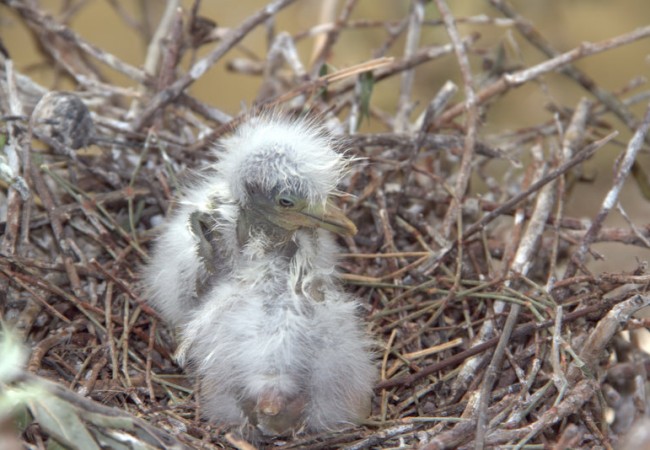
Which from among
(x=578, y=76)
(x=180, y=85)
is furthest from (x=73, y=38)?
(x=578, y=76)

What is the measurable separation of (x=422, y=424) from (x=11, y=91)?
117 centimetres

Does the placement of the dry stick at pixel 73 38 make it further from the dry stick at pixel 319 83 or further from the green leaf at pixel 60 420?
the green leaf at pixel 60 420

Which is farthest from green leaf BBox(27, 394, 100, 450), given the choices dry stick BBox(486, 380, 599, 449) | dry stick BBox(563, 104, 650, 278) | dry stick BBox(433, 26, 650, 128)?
dry stick BBox(433, 26, 650, 128)

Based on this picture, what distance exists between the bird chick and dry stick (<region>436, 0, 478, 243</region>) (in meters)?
0.35

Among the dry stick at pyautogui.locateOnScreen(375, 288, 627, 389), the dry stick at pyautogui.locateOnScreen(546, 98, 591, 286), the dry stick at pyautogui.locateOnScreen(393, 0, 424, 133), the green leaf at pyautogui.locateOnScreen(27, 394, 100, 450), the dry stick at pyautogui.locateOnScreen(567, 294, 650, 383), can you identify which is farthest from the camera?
the dry stick at pyautogui.locateOnScreen(393, 0, 424, 133)

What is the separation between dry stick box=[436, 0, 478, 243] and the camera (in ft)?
5.85

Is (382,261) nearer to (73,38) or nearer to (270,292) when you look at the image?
(270,292)

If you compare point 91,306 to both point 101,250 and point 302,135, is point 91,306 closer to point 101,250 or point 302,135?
point 101,250

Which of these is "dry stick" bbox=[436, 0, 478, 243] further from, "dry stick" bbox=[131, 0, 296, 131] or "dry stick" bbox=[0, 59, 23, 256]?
"dry stick" bbox=[0, 59, 23, 256]

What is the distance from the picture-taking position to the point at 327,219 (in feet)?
4.68

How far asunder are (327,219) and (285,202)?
0.08m

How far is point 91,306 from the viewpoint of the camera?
1565 mm

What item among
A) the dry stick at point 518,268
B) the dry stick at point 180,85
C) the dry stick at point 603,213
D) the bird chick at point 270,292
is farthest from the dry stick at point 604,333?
the dry stick at point 180,85

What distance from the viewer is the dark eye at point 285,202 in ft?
4.62
